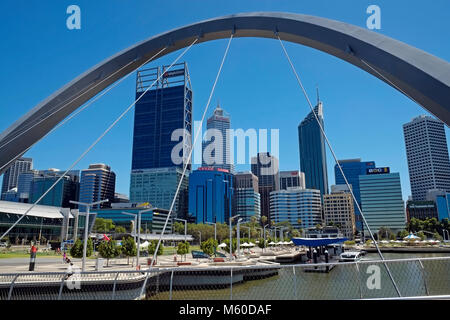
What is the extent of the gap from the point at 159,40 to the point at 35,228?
2539 inches

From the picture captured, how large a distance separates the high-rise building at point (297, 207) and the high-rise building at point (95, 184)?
94737 mm

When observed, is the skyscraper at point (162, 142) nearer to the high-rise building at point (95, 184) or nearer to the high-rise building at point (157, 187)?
the high-rise building at point (157, 187)

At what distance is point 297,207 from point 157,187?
67.5 meters

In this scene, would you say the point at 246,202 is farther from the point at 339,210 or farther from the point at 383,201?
the point at 383,201

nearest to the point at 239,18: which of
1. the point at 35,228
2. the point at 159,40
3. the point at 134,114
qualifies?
the point at 159,40

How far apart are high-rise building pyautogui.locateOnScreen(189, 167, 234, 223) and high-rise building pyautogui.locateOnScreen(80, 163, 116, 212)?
5805 centimetres

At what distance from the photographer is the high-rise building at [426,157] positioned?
171375 mm

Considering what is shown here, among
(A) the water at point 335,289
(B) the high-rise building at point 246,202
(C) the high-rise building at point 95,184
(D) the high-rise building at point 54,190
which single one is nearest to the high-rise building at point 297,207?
(B) the high-rise building at point 246,202

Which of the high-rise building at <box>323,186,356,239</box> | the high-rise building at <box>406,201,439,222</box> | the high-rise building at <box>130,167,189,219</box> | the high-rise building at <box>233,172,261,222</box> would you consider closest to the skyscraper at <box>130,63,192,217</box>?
the high-rise building at <box>130,167,189,219</box>

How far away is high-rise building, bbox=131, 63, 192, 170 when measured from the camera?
510ft

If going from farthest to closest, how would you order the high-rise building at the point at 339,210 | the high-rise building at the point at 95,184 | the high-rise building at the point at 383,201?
the high-rise building at the point at 95,184
the high-rise building at the point at 339,210
the high-rise building at the point at 383,201

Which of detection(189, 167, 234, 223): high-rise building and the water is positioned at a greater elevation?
detection(189, 167, 234, 223): high-rise building

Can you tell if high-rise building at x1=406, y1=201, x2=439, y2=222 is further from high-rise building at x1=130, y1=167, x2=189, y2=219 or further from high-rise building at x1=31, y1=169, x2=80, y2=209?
high-rise building at x1=31, y1=169, x2=80, y2=209

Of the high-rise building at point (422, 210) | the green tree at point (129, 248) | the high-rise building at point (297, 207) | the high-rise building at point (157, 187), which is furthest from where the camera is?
the high-rise building at point (297, 207)
